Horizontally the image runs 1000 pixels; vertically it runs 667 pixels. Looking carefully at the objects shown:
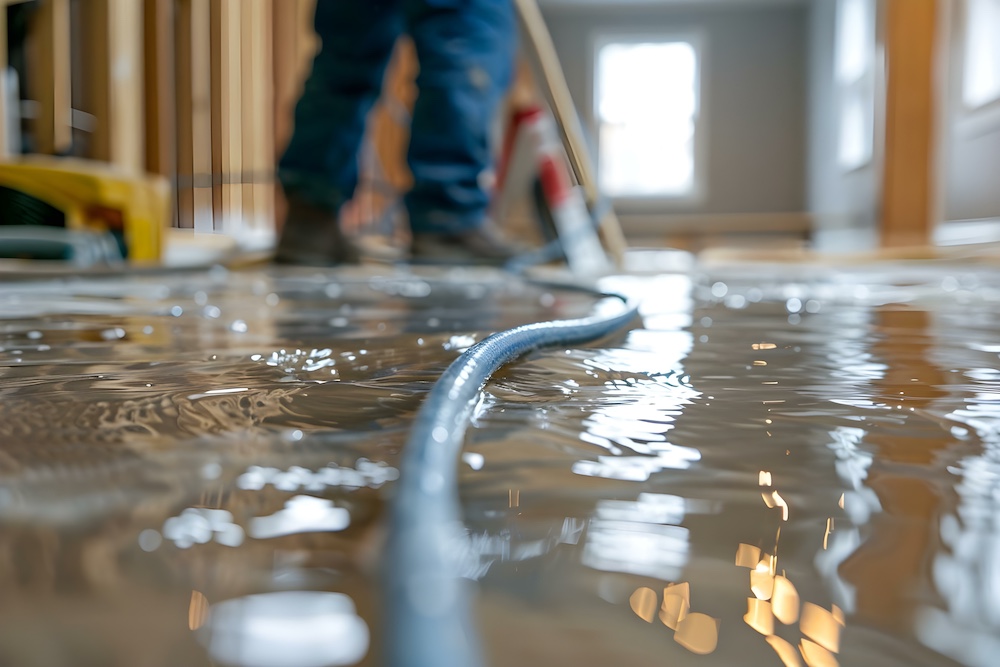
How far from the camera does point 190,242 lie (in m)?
2.82

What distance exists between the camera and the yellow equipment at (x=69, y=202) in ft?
5.44

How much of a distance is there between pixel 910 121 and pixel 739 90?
14.3 feet

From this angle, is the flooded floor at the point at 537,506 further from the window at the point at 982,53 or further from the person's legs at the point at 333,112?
the window at the point at 982,53

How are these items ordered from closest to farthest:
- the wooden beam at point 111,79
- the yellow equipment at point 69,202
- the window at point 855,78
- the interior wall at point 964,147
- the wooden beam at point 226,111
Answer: the yellow equipment at point 69,202
the wooden beam at point 111,79
the interior wall at point 964,147
the wooden beam at point 226,111
the window at point 855,78

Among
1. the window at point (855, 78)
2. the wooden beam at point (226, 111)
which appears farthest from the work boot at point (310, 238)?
the window at point (855, 78)

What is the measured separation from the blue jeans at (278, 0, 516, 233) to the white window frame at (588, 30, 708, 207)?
5744 mm

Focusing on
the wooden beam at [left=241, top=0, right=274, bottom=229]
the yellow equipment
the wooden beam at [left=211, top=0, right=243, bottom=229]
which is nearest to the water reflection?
the yellow equipment

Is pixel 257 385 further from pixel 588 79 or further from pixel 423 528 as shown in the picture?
pixel 588 79

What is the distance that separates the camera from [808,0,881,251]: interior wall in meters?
5.41

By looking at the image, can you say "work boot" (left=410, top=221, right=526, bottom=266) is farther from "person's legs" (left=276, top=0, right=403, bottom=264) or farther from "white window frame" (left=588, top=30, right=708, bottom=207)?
"white window frame" (left=588, top=30, right=708, bottom=207)

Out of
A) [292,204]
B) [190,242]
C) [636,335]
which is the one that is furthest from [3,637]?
[190,242]

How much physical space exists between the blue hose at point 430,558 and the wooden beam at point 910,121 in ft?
10.4

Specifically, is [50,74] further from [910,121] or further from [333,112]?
[910,121]

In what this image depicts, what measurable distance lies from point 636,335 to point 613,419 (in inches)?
11.1
